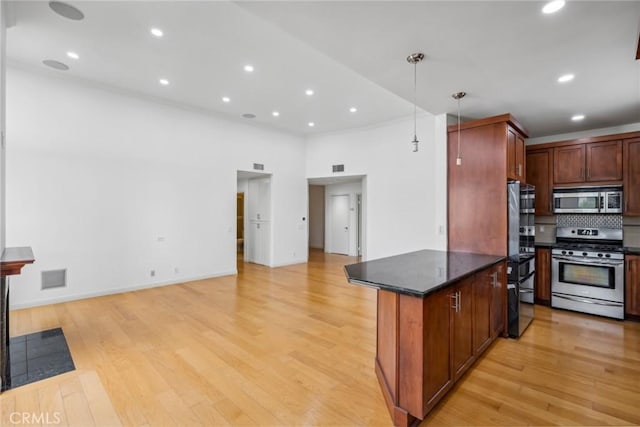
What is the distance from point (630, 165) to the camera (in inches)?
174

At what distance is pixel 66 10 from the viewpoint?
122 inches

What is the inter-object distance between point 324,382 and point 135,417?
1392mm

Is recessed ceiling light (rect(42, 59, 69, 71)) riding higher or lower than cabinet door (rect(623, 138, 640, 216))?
higher

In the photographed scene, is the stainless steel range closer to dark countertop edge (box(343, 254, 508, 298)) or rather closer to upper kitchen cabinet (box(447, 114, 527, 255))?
upper kitchen cabinet (box(447, 114, 527, 255))

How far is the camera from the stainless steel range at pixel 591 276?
161 inches

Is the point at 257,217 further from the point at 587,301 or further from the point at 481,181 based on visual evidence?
the point at 587,301

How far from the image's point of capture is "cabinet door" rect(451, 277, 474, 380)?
2379 mm

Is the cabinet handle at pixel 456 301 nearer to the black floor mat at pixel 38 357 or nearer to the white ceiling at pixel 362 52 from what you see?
the white ceiling at pixel 362 52

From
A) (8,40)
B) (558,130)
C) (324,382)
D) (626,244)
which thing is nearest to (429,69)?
(324,382)

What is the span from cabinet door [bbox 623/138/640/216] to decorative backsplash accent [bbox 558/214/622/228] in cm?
30

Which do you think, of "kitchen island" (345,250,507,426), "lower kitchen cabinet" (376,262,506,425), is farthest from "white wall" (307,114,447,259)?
"lower kitchen cabinet" (376,262,506,425)

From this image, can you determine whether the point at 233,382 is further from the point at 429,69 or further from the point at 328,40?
the point at 429,69

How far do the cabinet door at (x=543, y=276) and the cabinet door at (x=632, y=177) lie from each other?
4.13 ft

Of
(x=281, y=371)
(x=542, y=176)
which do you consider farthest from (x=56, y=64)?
(x=542, y=176)
